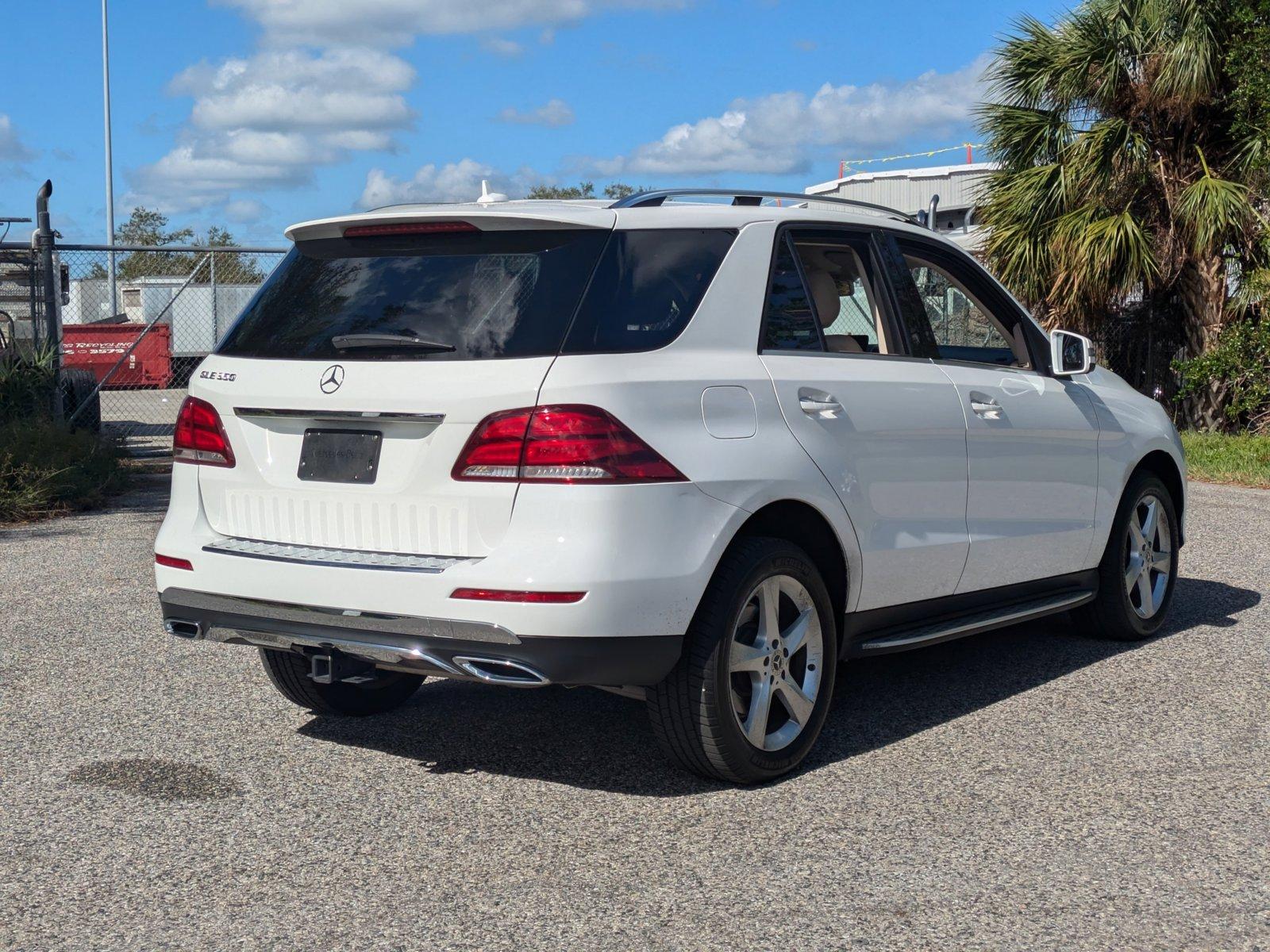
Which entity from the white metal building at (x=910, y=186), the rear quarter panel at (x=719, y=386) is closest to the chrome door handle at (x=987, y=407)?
the rear quarter panel at (x=719, y=386)

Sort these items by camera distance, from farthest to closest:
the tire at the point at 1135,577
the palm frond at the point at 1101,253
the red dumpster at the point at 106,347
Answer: the red dumpster at the point at 106,347 → the palm frond at the point at 1101,253 → the tire at the point at 1135,577

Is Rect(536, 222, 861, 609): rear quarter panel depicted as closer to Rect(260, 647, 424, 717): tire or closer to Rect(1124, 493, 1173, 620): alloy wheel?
Rect(260, 647, 424, 717): tire

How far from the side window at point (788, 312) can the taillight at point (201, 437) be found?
5.71 feet

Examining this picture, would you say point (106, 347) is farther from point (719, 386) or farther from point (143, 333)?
point (719, 386)

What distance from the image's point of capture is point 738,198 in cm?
510

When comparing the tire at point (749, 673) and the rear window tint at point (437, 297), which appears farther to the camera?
the tire at point (749, 673)

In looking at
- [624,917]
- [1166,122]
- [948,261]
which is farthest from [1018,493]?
[1166,122]

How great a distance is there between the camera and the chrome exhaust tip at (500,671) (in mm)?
4164

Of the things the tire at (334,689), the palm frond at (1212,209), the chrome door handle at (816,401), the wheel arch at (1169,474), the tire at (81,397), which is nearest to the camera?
the chrome door handle at (816,401)

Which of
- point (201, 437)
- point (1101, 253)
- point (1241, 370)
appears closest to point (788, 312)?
point (201, 437)

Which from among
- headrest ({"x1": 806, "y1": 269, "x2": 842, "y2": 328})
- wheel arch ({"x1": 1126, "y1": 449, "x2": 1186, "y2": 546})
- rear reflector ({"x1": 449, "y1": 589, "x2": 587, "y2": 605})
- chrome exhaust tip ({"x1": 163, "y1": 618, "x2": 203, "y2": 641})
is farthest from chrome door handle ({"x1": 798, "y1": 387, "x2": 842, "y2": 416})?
wheel arch ({"x1": 1126, "y1": 449, "x2": 1186, "y2": 546})

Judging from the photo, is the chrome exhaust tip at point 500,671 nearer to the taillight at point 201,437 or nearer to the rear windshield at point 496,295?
the rear windshield at point 496,295

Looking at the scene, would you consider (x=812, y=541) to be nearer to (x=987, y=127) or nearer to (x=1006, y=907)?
(x=1006, y=907)

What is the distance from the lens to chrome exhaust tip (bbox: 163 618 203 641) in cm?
470
